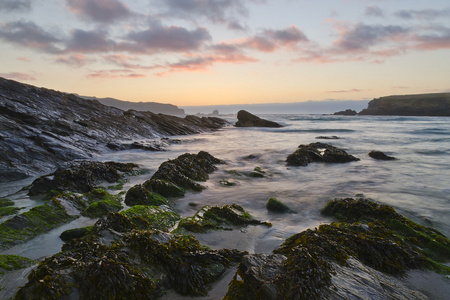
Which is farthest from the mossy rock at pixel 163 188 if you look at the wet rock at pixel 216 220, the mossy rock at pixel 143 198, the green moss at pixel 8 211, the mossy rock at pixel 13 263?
the mossy rock at pixel 13 263

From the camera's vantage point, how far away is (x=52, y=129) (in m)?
14.6

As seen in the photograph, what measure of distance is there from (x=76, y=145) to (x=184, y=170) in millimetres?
8388

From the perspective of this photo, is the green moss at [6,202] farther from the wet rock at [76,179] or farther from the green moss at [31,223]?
the green moss at [31,223]

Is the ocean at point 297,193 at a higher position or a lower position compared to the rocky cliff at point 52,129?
lower

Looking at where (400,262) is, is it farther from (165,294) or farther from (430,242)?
(165,294)

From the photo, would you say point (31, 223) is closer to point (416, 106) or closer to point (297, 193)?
point (297, 193)

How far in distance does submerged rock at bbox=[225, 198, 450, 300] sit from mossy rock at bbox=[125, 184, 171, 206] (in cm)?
352

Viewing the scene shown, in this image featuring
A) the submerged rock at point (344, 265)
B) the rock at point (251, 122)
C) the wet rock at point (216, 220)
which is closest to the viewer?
the submerged rock at point (344, 265)

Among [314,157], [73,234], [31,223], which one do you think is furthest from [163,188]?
[314,157]

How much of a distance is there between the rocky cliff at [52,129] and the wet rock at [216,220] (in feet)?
25.6

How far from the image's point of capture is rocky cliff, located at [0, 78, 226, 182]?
10548mm

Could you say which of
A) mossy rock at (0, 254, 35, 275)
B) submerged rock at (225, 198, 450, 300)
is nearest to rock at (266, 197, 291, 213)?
submerged rock at (225, 198, 450, 300)

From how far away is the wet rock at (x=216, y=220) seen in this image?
5.01 m

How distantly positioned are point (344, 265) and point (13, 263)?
4366 mm
